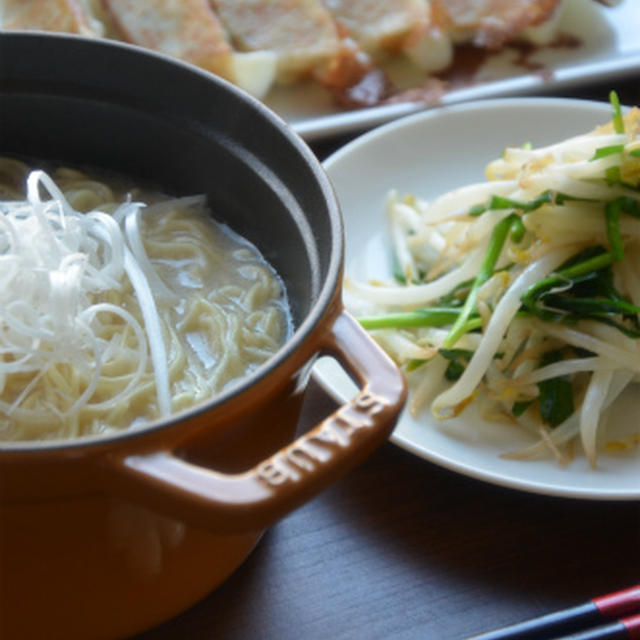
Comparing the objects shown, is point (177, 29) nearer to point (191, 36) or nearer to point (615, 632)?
point (191, 36)

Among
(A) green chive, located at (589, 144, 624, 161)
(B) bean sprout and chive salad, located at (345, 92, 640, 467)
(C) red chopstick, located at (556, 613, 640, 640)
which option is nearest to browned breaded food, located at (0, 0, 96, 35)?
(B) bean sprout and chive salad, located at (345, 92, 640, 467)

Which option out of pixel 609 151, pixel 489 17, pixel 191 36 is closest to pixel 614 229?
pixel 609 151

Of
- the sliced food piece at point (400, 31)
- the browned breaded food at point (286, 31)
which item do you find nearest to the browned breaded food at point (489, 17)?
the sliced food piece at point (400, 31)

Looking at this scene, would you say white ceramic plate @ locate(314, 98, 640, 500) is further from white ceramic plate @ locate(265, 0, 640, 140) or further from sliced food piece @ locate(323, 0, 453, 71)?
sliced food piece @ locate(323, 0, 453, 71)

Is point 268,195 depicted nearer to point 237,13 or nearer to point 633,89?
point 237,13

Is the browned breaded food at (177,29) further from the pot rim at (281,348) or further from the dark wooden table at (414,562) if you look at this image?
the dark wooden table at (414,562)
